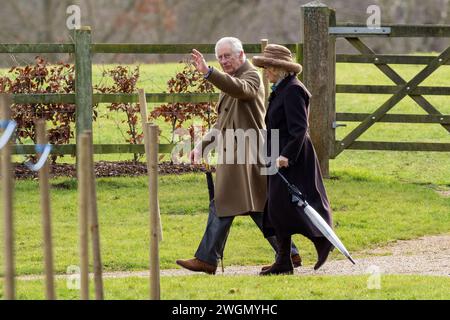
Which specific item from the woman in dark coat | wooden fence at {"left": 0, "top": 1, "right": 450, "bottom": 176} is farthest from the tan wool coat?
wooden fence at {"left": 0, "top": 1, "right": 450, "bottom": 176}

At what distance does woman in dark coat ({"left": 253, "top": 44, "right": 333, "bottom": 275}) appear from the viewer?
9.23m

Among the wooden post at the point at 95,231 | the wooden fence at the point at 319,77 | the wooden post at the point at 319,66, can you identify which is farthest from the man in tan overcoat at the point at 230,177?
the wooden post at the point at 319,66

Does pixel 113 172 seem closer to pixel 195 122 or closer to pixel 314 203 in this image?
pixel 195 122

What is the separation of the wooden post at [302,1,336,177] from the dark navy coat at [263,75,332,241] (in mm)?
5047

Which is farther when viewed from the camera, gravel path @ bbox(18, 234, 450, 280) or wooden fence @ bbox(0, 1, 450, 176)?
wooden fence @ bbox(0, 1, 450, 176)

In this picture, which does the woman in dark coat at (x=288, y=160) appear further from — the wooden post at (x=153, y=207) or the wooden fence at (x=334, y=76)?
the wooden fence at (x=334, y=76)

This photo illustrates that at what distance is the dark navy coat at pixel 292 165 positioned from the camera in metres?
9.23

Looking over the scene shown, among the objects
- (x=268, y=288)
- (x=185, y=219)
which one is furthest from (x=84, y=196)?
(x=185, y=219)

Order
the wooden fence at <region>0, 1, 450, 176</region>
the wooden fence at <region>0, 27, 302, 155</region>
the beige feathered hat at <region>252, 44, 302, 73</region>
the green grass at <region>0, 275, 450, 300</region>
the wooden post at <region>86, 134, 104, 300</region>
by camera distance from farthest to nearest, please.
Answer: the wooden fence at <region>0, 1, 450, 176</region> < the wooden fence at <region>0, 27, 302, 155</region> < the beige feathered hat at <region>252, 44, 302, 73</region> < the green grass at <region>0, 275, 450, 300</region> < the wooden post at <region>86, 134, 104, 300</region>

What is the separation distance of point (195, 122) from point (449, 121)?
10.2ft

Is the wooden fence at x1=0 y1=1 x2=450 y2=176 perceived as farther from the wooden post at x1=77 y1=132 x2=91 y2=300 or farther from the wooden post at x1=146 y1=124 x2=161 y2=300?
the wooden post at x1=77 y1=132 x2=91 y2=300

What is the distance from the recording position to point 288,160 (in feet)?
30.3

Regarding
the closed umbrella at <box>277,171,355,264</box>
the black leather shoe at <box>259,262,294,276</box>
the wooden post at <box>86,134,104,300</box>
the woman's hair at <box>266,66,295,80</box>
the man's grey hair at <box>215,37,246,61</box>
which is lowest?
the black leather shoe at <box>259,262,294,276</box>
